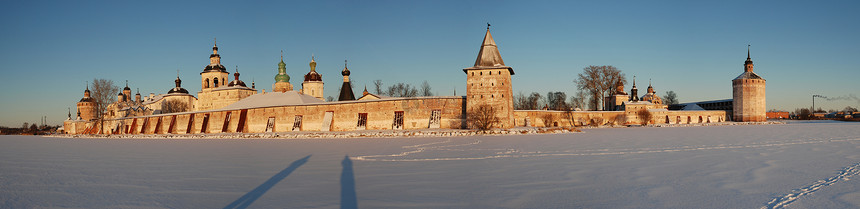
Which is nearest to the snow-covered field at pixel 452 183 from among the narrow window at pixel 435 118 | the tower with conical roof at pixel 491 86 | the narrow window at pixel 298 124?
the tower with conical roof at pixel 491 86

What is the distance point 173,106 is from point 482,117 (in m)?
47.9

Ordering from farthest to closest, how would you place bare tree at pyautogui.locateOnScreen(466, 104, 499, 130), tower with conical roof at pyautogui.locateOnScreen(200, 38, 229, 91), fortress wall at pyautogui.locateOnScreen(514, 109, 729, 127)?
tower with conical roof at pyautogui.locateOnScreen(200, 38, 229, 91) < fortress wall at pyautogui.locateOnScreen(514, 109, 729, 127) < bare tree at pyautogui.locateOnScreen(466, 104, 499, 130)

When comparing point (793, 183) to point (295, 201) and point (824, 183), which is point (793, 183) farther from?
point (295, 201)

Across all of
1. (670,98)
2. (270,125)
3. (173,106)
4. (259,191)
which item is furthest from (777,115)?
(259,191)

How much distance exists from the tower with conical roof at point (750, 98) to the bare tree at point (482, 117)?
126 ft

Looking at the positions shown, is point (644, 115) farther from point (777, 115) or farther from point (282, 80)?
point (777, 115)

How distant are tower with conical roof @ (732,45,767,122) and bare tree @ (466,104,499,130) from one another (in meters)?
38.4

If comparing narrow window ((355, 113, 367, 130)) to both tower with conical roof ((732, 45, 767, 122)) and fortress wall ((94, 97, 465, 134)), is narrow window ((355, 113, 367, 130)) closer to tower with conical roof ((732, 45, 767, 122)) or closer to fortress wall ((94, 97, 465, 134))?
fortress wall ((94, 97, 465, 134))

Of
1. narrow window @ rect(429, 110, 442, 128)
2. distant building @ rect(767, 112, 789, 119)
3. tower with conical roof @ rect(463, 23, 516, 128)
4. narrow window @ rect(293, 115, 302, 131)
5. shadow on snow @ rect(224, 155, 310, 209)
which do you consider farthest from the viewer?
distant building @ rect(767, 112, 789, 119)

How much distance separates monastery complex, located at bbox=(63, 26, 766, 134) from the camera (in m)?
27.2

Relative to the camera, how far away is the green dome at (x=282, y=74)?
52969 millimetres

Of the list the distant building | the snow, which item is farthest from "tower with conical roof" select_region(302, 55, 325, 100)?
the distant building

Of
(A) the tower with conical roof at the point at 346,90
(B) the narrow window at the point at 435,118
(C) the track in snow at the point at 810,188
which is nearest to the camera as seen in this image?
(C) the track in snow at the point at 810,188

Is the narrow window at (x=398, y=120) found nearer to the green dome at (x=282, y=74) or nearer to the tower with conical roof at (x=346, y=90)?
the tower with conical roof at (x=346, y=90)
